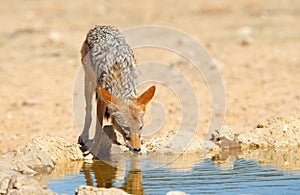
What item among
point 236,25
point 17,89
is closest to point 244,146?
point 17,89

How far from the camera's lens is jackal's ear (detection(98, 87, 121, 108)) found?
7723 mm

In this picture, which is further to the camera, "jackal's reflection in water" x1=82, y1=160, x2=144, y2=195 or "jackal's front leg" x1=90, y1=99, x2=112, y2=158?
"jackal's front leg" x1=90, y1=99, x2=112, y2=158

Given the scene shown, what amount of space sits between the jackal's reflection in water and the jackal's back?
802 millimetres

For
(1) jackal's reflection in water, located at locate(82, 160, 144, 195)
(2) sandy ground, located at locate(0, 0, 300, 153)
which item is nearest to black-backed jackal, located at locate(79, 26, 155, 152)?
(1) jackal's reflection in water, located at locate(82, 160, 144, 195)

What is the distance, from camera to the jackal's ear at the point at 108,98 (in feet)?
25.3

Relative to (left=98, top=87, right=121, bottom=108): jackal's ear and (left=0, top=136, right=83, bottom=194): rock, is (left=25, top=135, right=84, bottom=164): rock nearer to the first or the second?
(left=0, top=136, right=83, bottom=194): rock

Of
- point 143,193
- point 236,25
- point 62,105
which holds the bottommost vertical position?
point 143,193

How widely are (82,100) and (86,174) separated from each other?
4544 millimetres

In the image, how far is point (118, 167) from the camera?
25.8ft

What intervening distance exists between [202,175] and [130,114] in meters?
1.03

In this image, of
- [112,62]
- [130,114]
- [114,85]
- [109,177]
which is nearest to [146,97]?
[130,114]

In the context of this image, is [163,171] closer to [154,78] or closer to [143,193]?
[143,193]

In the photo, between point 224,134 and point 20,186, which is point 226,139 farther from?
point 20,186

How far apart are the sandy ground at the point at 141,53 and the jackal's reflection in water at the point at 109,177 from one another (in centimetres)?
192
